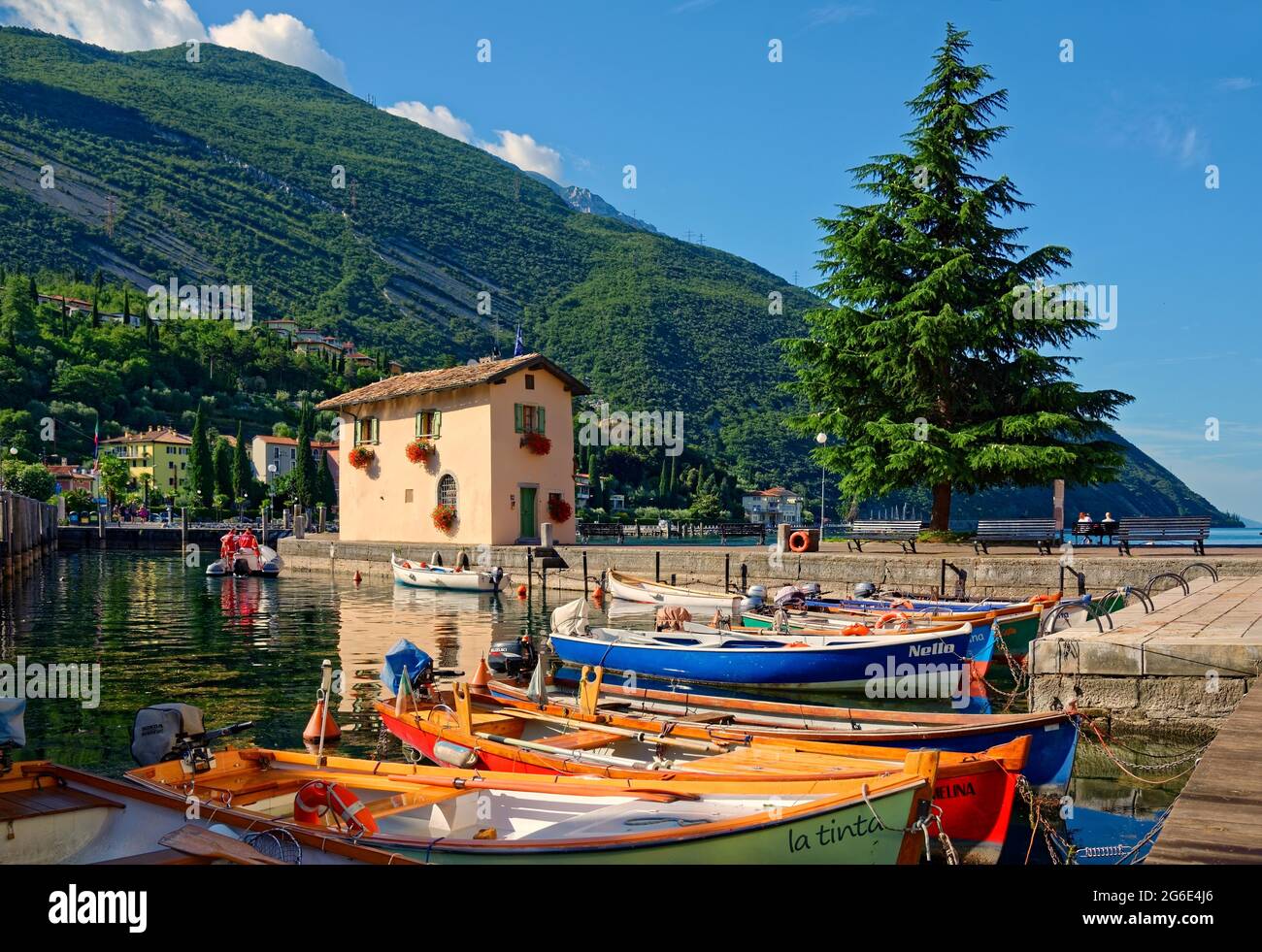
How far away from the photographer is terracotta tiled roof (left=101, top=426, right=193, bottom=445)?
→ 114125mm

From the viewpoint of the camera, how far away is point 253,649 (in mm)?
21750

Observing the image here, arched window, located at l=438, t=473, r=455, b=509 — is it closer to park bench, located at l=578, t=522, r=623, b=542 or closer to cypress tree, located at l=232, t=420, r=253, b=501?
park bench, located at l=578, t=522, r=623, b=542

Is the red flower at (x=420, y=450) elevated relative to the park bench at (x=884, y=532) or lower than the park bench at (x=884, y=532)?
Answer: elevated

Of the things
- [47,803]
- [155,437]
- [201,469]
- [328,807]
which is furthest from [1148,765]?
[155,437]

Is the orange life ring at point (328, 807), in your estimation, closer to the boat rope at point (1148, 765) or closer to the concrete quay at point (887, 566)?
the boat rope at point (1148, 765)

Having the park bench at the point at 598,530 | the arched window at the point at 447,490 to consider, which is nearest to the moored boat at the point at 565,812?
the arched window at the point at 447,490

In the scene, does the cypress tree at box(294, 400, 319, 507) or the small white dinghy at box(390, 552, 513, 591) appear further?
the cypress tree at box(294, 400, 319, 507)

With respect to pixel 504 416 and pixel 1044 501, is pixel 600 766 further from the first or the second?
pixel 1044 501

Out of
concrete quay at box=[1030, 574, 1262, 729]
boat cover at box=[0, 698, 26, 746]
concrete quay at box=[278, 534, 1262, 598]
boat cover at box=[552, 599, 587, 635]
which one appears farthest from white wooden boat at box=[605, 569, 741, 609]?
boat cover at box=[0, 698, 26, 746]

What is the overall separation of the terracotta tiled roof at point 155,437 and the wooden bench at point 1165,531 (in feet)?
346

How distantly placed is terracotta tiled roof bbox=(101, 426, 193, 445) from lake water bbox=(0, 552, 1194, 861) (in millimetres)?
77124

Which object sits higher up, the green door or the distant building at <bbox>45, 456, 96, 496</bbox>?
the distant building at <bbox>45, 456, 96, 496</bbox>

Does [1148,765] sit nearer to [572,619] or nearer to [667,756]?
[667,756]

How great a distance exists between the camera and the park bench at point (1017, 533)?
29125 mm
